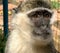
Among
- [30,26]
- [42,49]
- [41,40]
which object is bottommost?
[42,49]

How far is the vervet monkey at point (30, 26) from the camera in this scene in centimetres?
361

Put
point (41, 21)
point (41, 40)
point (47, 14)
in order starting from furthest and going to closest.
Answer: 1. point (47, 14)
2. point (41, 21)
3. point (41, 40)

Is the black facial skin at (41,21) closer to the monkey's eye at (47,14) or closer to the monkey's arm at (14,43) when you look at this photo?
the monkey's eye at (47,14)

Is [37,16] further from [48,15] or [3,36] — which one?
[3,36]

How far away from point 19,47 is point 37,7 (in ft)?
1.65

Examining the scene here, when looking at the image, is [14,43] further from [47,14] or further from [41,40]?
[47,14]

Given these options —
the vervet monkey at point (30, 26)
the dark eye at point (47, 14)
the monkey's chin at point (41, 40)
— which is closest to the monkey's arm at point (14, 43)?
the vervet monkey at point (30, 26)

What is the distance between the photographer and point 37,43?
3.56 metres

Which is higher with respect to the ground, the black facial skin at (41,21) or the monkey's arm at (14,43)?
the black facial skin at (41,21)

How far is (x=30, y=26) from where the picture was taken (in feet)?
12.1

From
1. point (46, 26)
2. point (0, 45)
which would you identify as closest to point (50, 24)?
point (46, 26)

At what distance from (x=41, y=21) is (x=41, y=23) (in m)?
0.04

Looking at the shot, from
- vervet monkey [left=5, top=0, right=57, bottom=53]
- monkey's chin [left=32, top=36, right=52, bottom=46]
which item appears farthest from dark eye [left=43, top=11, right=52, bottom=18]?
monkey's chin [left=32, top=36, right=52, bottom=46]

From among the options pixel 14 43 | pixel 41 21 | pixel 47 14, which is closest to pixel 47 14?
pixel 47 14
